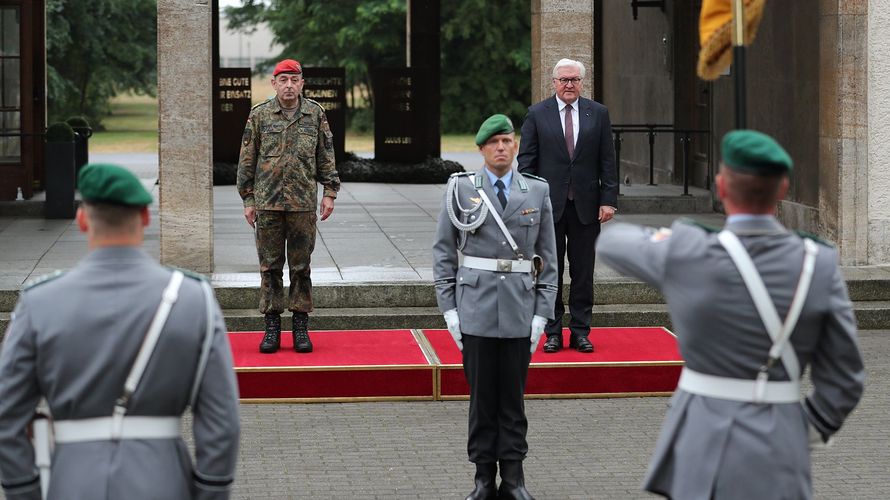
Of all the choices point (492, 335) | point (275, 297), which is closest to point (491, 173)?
point (492, 335)

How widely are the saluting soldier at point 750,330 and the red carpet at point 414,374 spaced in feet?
17.9

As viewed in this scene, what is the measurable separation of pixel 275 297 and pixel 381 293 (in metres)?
2.11

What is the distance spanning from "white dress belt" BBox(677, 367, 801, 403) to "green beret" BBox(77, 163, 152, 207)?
1.73 meters

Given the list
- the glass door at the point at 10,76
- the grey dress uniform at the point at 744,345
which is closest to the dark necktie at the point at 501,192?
the grey dress uniform at the point at 744,345

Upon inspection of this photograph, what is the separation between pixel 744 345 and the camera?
458 cm

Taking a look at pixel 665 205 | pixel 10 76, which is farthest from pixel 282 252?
pixel 10 76

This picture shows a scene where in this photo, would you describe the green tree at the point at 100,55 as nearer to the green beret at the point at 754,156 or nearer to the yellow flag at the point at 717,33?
the yellow flag at the point at 717,33

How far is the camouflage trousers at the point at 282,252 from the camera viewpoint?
10.4 metres

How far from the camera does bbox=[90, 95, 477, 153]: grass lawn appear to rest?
4009 centimetres

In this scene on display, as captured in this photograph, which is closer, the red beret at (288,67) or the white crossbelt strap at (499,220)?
the white crossbelt strap at (499,220)

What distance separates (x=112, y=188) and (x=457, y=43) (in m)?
48.7

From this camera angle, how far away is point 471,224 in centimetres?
762

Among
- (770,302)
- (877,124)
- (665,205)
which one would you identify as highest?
(877,124)

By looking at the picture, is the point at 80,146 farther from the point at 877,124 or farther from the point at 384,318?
the point at 877,124
